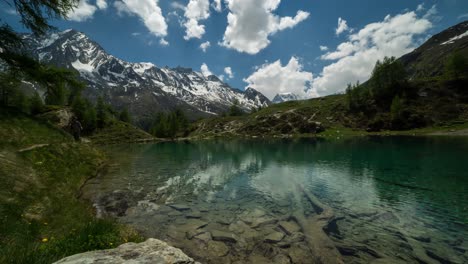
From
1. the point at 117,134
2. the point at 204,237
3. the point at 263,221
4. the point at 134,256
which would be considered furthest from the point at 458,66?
the point at 117,134

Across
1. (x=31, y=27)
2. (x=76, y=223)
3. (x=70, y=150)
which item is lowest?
(x=76, y=223)

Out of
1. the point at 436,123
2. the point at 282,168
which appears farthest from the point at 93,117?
the point at 436,123

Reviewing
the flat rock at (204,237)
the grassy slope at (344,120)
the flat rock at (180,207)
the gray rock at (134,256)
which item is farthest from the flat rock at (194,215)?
the grassy slope at (344,120)

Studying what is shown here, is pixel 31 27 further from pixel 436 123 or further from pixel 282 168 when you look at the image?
pixel 436 123

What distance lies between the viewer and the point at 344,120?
145m

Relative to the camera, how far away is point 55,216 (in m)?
15.6

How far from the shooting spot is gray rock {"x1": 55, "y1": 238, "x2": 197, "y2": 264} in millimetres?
6224

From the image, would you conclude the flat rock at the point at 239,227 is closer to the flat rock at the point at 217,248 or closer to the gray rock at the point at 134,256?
the flat rock at the point at 217,248

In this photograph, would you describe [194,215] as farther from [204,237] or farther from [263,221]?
[263,221]

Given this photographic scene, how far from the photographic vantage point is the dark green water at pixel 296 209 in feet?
46.7

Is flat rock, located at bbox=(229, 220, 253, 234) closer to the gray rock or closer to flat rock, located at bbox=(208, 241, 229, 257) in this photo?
flat rock, located at bbox=(208, 241, 229, 257)

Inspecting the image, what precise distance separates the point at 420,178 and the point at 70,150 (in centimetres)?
4542

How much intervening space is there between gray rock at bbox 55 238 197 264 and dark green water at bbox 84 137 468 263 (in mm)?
7066

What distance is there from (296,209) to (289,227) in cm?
410
